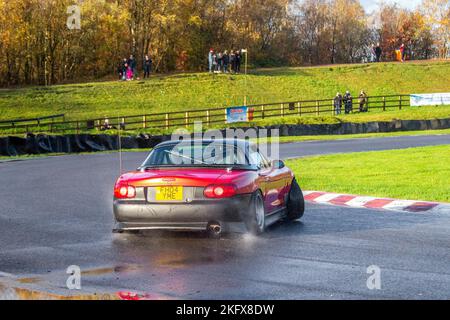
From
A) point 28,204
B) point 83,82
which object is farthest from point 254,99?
point 28,204

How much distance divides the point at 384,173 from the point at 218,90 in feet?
168

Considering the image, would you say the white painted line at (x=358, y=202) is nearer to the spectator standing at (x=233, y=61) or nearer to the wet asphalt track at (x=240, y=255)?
the wet asphalt track at (x=240, y=255)

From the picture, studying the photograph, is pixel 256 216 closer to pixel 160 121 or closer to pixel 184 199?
pixel 184 199

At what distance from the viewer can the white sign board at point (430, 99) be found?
5750 cm

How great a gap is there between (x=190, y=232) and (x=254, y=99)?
58512mm

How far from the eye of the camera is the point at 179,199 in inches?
397

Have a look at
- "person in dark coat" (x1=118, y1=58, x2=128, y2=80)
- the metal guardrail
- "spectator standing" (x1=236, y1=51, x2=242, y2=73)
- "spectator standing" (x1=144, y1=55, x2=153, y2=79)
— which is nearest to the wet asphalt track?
the metal guardrail

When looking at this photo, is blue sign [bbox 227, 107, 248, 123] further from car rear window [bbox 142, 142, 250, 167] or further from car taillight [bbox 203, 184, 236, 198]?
car taillight [bbox 203, 184, 236, 198]

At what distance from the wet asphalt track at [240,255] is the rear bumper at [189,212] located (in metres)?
0.25

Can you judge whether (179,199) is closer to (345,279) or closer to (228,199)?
(228,199)

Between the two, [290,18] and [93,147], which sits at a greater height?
[290,18]

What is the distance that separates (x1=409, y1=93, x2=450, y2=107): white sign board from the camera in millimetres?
57500

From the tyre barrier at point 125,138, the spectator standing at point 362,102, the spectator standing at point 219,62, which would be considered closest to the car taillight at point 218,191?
the tyre barrier at point 125,138
